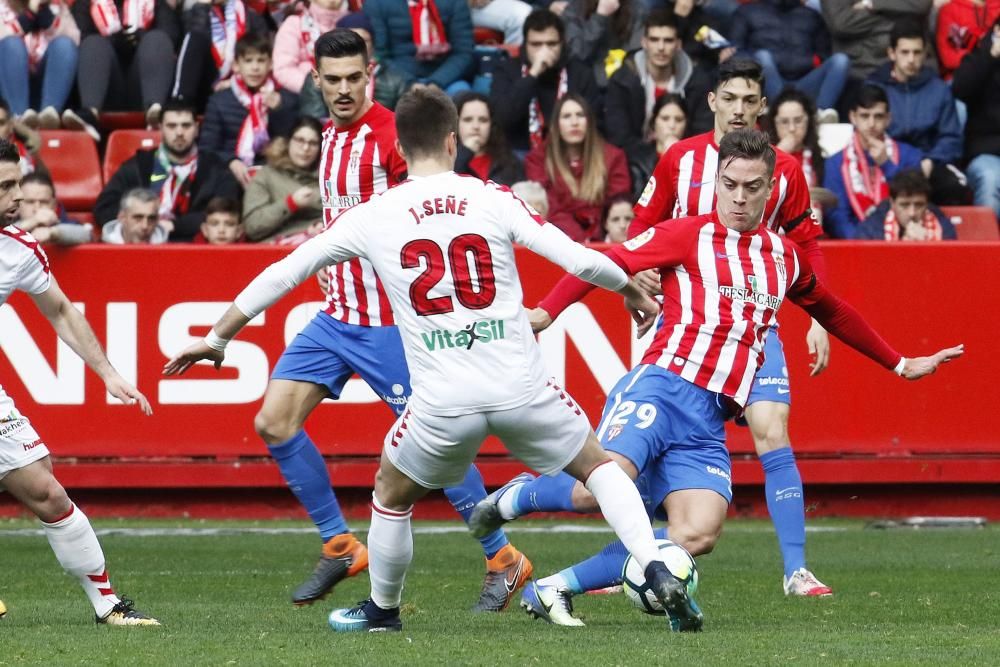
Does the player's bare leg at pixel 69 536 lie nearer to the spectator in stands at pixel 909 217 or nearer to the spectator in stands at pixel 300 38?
the spectator in stands at pixel 909 217

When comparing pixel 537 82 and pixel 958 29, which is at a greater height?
pixel 537 82

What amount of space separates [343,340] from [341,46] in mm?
1310

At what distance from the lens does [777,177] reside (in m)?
8.10

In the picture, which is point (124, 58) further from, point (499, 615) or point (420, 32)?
point (499, 615)

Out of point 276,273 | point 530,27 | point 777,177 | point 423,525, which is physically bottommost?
point 423,525

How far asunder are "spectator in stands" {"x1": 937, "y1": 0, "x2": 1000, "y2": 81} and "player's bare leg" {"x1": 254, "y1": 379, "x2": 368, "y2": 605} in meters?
9.25

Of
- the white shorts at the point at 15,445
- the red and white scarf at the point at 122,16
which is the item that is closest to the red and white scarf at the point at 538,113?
the red and white scarf at the point at 122,16

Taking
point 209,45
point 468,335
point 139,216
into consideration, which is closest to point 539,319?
point 468,335

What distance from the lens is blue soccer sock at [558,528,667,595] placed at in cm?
664

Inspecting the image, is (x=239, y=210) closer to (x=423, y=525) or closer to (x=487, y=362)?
(x=423, y=525)

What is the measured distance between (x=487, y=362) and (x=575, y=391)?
5695mm

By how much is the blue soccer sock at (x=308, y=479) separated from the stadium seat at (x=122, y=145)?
686cm

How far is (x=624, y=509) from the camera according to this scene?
19.5 ft

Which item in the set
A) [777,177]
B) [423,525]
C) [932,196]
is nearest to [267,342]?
[423,525]
